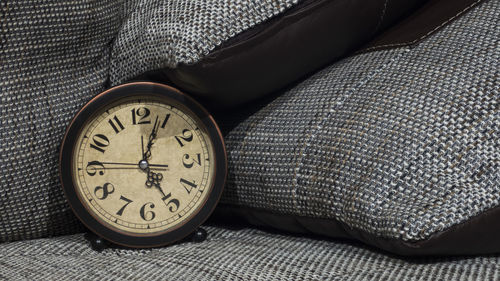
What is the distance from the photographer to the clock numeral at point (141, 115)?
72 cm

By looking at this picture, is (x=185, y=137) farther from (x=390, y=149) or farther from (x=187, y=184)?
(x=390, y=149)

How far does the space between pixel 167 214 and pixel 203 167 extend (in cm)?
8

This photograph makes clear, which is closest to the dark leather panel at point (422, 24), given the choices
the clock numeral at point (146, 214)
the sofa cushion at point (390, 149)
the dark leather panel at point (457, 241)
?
the sofa cushion at point (390, 149)

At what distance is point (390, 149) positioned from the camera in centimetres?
62

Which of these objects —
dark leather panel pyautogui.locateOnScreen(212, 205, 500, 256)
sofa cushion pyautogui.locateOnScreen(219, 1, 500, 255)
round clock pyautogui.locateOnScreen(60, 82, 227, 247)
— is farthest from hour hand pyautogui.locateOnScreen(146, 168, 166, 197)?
dark leather panel pyautogui.locateOnScreen(212, 205, 500, 256)

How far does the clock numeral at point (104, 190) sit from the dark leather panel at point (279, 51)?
16 centimetres

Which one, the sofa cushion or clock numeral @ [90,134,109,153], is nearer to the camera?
the sofa cushion

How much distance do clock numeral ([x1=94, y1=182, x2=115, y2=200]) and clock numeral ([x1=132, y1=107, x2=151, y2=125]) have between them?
0.29 feet

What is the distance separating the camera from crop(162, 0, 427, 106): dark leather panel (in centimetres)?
68

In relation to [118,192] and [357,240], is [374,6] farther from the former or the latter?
[118,192]

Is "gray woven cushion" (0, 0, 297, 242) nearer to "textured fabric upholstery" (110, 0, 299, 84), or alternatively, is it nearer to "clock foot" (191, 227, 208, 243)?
"textured fabric upholstery" (110, 0, 299, 84)

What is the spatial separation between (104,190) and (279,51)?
29cm

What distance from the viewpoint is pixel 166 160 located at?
0.73m

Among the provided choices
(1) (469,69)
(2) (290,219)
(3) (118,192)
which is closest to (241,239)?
(2) (290,219)
